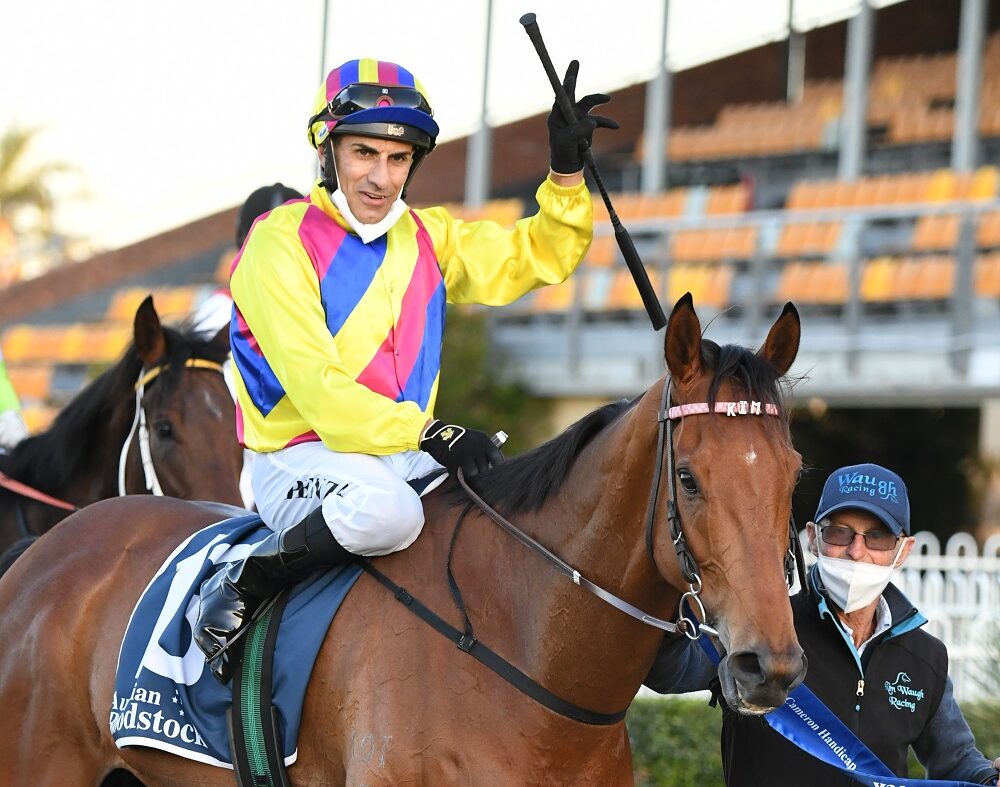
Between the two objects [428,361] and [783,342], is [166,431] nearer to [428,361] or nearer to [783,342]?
[428,361]

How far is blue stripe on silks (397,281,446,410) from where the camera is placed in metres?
3.47

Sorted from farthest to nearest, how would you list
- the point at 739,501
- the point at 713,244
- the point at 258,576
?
the point at 713,244
the point at 258,576
the point at 739,501

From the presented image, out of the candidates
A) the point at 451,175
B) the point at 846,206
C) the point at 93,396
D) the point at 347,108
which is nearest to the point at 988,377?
the point at 846,206

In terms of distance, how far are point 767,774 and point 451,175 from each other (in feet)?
51.3

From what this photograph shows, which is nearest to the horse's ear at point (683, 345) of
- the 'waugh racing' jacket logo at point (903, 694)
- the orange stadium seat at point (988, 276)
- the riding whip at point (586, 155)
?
the riding whip at point (586, 155)

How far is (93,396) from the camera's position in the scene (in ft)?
16.6

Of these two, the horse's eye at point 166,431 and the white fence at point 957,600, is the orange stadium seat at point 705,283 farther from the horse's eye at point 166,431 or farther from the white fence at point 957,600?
the horse's eye at point 166,431

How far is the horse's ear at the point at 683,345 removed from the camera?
282cm

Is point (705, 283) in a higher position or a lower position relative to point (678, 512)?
higher

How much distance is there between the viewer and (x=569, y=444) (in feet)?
10.3

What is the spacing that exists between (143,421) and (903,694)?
8.91 ft

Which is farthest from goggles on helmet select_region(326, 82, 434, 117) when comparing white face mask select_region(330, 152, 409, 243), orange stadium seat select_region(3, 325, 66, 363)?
orange stadium seat select_region(3, 325, 66, 363)

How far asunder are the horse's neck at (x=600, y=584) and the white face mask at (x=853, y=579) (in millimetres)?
565

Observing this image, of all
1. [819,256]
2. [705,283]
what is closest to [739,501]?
[819,256]
